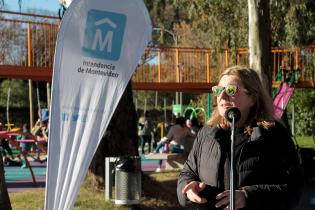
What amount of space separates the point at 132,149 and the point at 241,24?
39.7ft

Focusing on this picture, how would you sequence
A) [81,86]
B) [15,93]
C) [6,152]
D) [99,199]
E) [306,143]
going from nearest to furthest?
[81,86] < [99,199] < [6,152] < [306,143] < [15,93]

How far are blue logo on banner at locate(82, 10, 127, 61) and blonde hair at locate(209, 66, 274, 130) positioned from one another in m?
2.07

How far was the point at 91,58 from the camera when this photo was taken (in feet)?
16.2

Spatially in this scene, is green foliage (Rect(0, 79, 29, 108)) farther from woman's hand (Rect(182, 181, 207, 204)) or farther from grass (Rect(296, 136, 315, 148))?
woman's hand (Rect(182, 181, 207, 204))

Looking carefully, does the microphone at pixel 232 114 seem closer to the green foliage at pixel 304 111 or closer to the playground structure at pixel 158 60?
the playground structure at pixel 158 60

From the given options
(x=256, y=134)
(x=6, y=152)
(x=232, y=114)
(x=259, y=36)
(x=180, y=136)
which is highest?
(x=259, y=36)

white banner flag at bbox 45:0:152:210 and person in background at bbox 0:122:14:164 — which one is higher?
white banner flag at bbox 45:0:152:210

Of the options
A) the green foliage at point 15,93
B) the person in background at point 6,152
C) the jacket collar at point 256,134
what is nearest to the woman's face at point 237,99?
the jacket collar at point 256,134

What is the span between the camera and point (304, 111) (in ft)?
113

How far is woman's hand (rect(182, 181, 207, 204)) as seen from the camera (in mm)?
2826

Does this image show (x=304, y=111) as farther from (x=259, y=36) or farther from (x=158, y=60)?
(x=259, y=36)

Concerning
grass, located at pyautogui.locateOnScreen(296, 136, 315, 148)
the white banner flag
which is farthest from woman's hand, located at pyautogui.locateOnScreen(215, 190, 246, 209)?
grass, located at pyautogui.locateOnScreen(296, 136, 315, 148)

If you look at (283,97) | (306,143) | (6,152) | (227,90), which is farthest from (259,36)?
(306,143)

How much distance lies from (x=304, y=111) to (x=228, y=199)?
108ft
